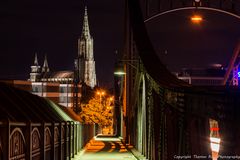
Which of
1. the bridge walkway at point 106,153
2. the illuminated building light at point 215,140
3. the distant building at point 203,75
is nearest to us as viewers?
the illuminated building light at point 215,140

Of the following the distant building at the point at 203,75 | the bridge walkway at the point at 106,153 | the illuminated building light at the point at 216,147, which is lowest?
the bridge walkway at the point at 106,153

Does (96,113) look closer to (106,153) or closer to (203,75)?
(203,75)

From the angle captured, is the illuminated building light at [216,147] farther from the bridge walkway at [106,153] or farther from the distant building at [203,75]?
the distant building at [203,75]

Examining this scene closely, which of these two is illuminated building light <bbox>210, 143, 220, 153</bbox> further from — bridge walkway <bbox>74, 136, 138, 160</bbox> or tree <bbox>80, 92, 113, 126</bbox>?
tree <bbox>80, 92, 113, 126</bbox>

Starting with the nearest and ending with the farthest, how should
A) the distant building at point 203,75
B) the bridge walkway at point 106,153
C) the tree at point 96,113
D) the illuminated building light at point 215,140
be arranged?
the illuminated building light at point 215,140 < the bridge walkway at point 106,153 < the tree at point 96,113 < the distant building at point 203,75

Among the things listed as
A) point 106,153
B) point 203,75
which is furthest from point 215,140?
point 203,75

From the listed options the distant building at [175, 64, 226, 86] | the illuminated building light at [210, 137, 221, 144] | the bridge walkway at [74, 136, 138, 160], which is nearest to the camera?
the illuminated building light at [210, 137, 221, 144]

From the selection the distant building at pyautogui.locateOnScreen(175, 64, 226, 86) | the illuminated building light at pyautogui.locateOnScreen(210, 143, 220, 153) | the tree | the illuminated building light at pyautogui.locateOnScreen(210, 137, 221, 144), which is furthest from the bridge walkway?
the distant building at pyautogui.locateOnScreen(175, 64, 226, 86)

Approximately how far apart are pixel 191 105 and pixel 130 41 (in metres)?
28.7

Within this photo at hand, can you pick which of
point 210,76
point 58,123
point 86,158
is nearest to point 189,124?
point 58,123

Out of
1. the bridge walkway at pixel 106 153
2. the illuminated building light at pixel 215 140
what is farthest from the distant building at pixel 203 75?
the illuminated building light at pixel 215 140

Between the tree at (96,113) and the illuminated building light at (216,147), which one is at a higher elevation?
the tree at (96,113)

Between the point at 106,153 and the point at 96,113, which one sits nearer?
the point at 106,153

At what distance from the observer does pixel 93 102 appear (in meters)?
105
